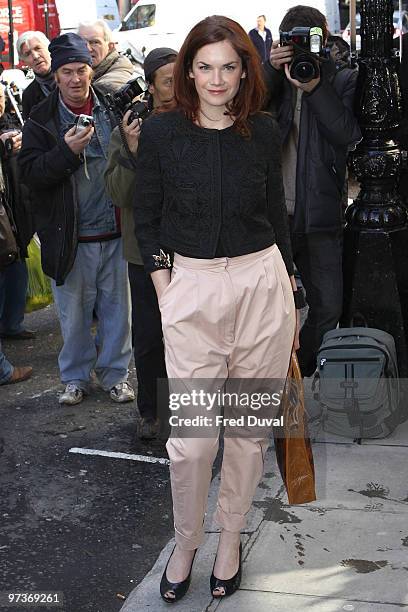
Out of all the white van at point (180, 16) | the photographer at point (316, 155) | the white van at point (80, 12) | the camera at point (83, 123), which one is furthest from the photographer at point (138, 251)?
the white van at point (80, 12)

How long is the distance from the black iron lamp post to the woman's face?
175 cm

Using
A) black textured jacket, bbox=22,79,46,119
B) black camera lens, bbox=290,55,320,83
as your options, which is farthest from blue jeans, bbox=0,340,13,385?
black camera lens, bbox=290,55,320,83

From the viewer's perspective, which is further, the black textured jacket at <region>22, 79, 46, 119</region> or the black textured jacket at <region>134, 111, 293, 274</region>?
the black textured jacket at <region>22, 79, 46, 119</region>

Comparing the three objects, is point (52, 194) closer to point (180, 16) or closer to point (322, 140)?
point (322, 140)

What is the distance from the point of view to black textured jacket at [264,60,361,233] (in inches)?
192

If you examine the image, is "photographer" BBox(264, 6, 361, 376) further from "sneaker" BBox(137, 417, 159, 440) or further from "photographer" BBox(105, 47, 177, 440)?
"sneaker" BBox(137, 417, 159, 440)

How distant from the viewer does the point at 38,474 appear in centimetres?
480

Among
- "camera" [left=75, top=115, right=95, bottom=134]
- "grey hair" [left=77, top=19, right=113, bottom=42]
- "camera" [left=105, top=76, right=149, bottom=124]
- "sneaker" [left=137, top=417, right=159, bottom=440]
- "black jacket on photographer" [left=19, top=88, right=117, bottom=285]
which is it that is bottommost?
"sneaker" [left=137, top=417, right=159, bottom=440]

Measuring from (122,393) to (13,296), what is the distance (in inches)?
65.9

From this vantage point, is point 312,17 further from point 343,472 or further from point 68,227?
point 343,472

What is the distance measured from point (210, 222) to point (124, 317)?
8.31ft

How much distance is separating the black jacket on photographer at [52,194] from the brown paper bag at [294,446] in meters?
2.21

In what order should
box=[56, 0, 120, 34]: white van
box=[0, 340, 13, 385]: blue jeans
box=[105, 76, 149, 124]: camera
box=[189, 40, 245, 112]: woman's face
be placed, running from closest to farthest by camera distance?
1. box=[189, 40, 245, 112]: woman's face
2. box=[105, 76, 149, 124]: camera
3. box=[0, 340, 13, 385]: blue jeans
4. box=[56, 0, 120, 34]: white van

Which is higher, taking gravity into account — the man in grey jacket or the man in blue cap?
the man in grey jacket
